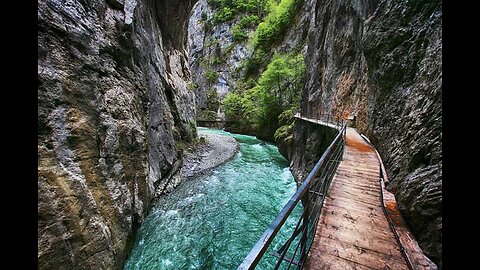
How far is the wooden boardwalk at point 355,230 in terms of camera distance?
100 inches

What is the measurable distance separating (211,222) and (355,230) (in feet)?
17.1

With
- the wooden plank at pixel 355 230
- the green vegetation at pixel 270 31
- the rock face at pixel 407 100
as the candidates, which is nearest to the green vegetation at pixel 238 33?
the green vegetation at pixel 270 31

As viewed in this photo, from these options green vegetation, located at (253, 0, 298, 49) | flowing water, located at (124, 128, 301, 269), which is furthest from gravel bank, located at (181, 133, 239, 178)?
green vegetation, located at (253, 0, 298, 49)

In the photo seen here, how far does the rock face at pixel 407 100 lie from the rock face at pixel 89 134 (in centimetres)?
529

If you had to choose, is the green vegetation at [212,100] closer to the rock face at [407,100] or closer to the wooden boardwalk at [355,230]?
the rock face at [407,100]

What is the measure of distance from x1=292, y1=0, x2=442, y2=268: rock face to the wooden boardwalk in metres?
0.37

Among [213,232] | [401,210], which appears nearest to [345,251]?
[401,210]

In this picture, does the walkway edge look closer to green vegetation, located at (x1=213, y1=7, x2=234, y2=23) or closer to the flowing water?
the flowing water

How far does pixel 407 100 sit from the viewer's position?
4820 millimetres

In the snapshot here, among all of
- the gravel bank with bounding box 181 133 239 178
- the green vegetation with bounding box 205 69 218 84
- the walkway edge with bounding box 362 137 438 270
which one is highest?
the green vegetation with bounding box 205 69 218 84

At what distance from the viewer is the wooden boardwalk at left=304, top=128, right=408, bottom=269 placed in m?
2.54

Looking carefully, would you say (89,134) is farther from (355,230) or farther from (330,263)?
(355,230)
